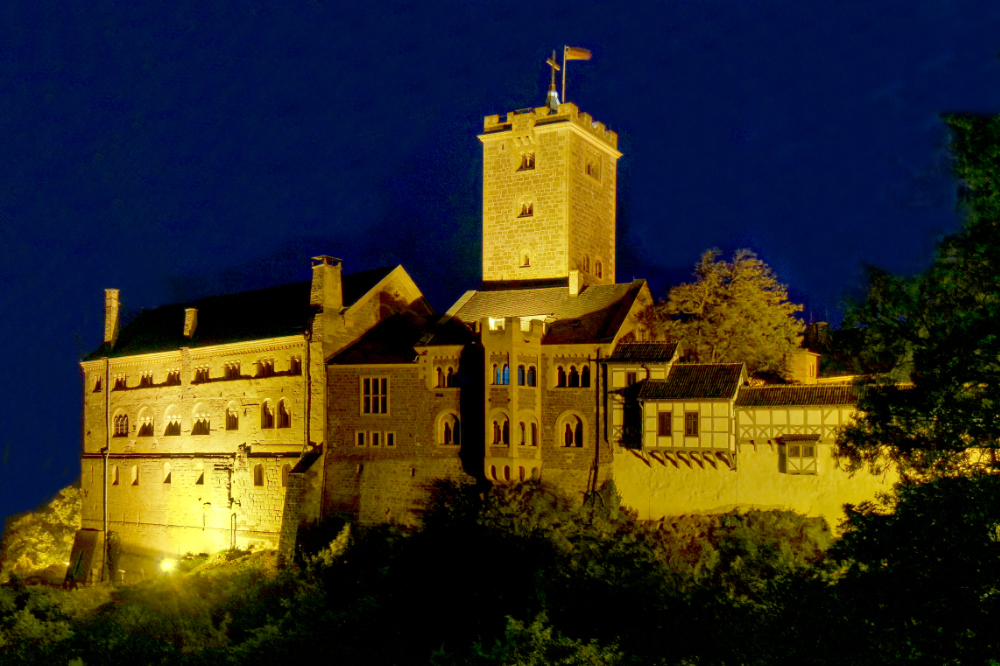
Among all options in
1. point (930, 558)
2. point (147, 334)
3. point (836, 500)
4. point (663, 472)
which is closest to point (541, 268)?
point (663, 472)

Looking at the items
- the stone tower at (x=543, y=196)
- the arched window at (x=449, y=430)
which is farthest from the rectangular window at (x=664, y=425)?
the stone tower at (x=543, y=196)

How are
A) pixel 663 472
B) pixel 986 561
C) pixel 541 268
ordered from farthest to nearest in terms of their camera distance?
pixel 541 268
pixel 663 472
pixel 986 561

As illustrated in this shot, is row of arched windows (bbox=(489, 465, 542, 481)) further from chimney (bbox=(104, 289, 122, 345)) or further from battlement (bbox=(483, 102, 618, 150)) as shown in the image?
chimney (bbox=(104, 289, 122, 345))

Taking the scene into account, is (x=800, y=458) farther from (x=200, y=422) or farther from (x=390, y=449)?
(x=200, y=422)

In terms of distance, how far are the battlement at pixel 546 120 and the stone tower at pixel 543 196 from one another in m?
0.04

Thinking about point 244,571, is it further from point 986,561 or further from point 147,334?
point 986,561

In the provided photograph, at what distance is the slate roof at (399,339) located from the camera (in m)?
35.7

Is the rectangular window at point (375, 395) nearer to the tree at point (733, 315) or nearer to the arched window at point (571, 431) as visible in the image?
the arched window at point (571, 431)

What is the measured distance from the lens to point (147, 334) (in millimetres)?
48188

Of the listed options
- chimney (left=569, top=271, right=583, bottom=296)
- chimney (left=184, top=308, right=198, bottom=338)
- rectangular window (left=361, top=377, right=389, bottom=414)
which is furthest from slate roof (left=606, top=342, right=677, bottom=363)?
chimney (left=184, top=308, right=198, bottom=338)

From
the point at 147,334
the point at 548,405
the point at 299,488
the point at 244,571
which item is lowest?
the point at 244,571

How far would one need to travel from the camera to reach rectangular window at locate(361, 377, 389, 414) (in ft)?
119

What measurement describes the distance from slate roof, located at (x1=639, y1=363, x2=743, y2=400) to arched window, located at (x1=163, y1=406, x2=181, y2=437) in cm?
2240

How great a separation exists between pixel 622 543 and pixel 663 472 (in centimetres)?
295
